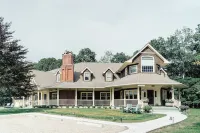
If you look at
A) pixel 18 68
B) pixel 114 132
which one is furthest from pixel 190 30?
pixel 114 132

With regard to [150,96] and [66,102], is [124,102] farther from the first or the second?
[66,102]

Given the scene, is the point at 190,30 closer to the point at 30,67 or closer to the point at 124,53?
the point at 124,53

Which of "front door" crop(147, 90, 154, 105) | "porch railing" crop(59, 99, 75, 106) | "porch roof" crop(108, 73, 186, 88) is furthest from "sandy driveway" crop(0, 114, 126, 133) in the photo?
"porch railing" crop(59, 99, 75, 106)

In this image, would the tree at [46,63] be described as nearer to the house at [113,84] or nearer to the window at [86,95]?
the house at [113,84]

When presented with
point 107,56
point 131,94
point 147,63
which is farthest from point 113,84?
point 107,56

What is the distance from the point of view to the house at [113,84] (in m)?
35.3

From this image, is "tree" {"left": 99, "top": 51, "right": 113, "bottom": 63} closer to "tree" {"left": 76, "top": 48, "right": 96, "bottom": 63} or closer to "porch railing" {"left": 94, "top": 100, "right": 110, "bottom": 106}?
"tree" {"left": 76, "top": 48, "right": 96, "bottom": 63}

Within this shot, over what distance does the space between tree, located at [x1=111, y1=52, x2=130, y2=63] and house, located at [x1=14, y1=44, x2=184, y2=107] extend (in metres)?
34.0

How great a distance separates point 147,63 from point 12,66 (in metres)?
16.8

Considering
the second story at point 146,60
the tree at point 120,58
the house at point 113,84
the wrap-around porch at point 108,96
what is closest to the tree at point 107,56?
the tree at point 120,58

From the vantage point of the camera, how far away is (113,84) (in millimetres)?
37406

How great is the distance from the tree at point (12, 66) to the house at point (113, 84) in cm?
419

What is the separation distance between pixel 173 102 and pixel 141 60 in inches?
263

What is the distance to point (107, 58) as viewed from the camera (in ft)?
283
